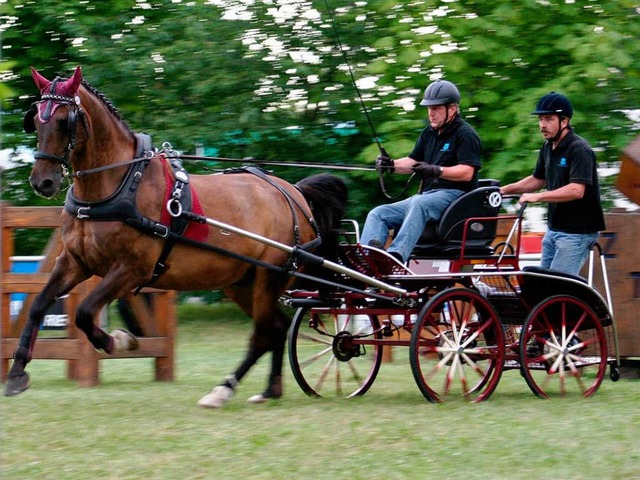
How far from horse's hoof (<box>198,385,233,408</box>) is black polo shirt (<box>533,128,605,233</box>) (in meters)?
2.69

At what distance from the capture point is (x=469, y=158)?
25.1 ft

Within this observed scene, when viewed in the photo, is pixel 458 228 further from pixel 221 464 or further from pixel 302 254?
pixel 221 464

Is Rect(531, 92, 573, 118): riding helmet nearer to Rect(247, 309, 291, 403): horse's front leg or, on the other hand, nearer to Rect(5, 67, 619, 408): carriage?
Rect(5, 67, 619, 408): carriage

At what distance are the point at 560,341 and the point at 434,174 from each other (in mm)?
1586

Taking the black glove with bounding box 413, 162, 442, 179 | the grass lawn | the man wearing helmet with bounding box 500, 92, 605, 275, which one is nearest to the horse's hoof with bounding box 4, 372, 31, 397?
the grass lawn

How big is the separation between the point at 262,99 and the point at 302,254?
21.9ft

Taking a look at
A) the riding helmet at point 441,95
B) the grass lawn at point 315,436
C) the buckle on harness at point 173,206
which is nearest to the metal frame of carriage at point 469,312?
the grass lawn at point 315,436

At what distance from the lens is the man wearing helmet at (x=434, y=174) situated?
7.48m

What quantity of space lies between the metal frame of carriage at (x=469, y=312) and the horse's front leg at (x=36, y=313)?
1696 mm

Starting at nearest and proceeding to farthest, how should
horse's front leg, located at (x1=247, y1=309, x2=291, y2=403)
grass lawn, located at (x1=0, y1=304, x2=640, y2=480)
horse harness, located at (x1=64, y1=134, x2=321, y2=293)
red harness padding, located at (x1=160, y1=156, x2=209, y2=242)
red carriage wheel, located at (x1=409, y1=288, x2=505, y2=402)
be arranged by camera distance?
grass lawn, located at (x1=0, y1=304, x2=640, y2=480), horse harness, located at (x1=64, y1=134, x2=321, y2=293), red harness padding, located at (x1=160, y1=156, x2=209, y2=242), red carriage wheel, located at (x1=409, y1=288, x2=505, y2=402), horse's front leg, located at (x1=247, y1=309, x2=291, y2=403)

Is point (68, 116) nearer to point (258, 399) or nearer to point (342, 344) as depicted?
point (258, 399)

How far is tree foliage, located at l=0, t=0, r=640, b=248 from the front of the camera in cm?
1264

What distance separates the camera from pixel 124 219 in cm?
679

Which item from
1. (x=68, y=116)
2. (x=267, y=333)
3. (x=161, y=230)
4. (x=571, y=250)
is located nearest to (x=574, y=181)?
(x=571, y=250)
